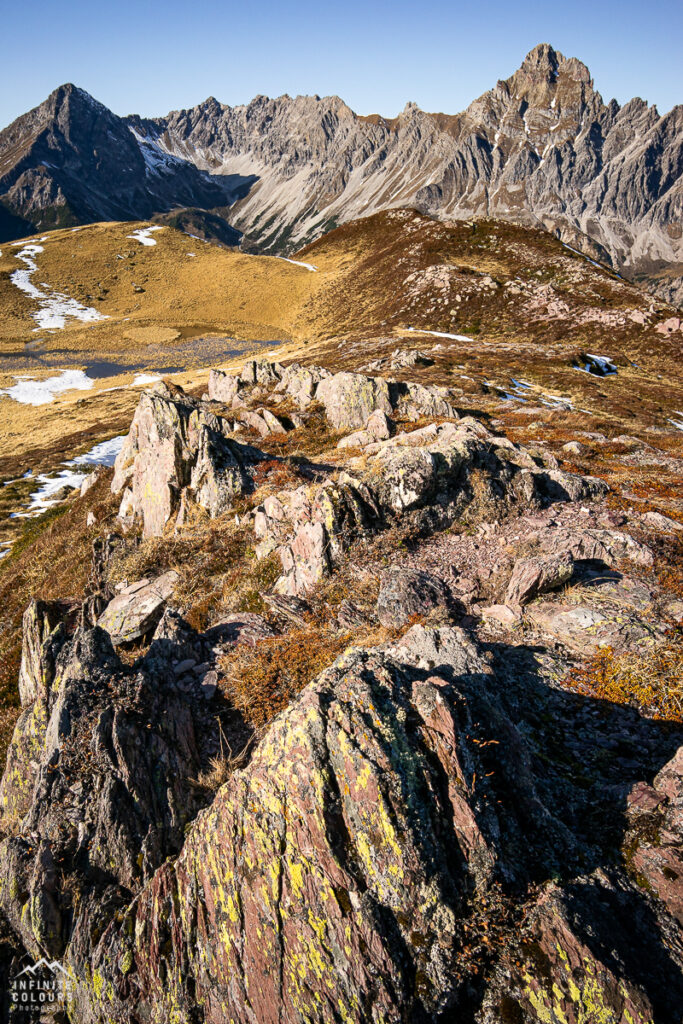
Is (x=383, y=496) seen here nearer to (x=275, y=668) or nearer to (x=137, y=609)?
(x=275, y=668)

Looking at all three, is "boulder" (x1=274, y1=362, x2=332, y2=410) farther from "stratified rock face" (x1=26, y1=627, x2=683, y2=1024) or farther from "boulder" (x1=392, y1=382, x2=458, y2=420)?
"stratified rock face" (x1=26, y1=627, x2=683, y2=1024)

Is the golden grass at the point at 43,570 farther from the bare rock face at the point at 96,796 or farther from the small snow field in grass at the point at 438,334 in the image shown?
the small snow field in grass at the point at 438,334

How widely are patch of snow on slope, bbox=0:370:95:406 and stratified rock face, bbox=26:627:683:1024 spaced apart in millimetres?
68549

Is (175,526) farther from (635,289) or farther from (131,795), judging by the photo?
(635,289)

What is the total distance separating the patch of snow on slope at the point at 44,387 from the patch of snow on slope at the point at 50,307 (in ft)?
115

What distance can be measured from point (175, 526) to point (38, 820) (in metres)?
9.45

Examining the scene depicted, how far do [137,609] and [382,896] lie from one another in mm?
9112

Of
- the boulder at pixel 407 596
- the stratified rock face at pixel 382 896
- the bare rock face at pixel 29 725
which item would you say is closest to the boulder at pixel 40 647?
the bare rock face at pixel 29 725

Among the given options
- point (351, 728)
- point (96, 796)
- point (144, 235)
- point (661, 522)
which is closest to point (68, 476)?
point (96, 796)

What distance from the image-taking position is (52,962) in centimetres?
659

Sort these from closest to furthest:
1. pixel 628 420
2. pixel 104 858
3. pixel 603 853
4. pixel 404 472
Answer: pixel 603 853 < pixel 104 858 < pixel 404 472 < pixel 628 420

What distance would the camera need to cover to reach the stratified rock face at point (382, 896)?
505 cm

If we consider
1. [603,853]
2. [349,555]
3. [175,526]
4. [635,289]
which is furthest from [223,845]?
[635,289]

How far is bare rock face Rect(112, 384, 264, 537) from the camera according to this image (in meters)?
16.0
